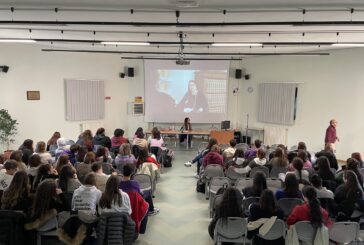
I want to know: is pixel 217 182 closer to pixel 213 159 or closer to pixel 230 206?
pixel 213 159

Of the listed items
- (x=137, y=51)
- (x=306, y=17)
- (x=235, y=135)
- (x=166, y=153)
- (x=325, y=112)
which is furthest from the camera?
(x=235, y=135)

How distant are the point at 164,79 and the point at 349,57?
7.13 m

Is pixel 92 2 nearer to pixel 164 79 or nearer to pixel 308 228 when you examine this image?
pixel 308 228

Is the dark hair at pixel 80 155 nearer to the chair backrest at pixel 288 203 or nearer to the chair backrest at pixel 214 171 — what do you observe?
the chair backrest at pixel 214 171

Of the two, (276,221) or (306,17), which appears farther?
(306,17)

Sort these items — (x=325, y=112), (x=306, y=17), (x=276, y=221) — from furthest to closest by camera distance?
(x=325, y=112) → (x=306, y=17) → (x=276, y=221)

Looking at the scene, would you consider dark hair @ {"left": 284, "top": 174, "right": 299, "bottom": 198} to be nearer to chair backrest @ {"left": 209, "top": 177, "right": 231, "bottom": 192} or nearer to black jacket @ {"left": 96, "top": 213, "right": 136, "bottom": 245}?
chair backrest @ {"left": 209, "top": 177, "right": 231, "bottom": 192}

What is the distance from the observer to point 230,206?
4184mm

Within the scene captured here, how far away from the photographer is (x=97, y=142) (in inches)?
346

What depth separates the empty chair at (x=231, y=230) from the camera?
4191 mm

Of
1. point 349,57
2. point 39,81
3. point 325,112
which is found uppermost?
point 349,57

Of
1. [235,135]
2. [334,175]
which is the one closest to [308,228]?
[334,175]

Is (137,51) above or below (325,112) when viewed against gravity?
above

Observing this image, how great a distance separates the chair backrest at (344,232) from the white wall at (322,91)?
781 centimetres
